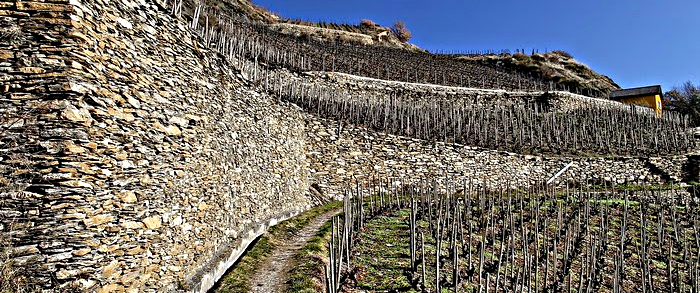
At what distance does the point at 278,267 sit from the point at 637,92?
3829 cm

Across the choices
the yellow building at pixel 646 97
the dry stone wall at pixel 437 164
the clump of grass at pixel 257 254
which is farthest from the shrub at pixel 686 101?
the clump of grass at pixel 257 254

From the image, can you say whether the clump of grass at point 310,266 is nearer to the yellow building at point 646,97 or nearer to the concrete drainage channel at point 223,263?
the concrete drainage channel at point 223,263

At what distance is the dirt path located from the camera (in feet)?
18.8

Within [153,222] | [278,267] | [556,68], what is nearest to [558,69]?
[556,68]

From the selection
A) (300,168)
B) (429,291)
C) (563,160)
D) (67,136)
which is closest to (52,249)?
(67,136)

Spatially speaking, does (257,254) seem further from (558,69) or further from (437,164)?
(558,69)

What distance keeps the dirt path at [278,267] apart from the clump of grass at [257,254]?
4.0 inches

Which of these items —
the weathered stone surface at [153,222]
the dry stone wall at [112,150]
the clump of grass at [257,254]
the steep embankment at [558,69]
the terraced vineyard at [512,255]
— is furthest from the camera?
the steep embankment at [558,69]

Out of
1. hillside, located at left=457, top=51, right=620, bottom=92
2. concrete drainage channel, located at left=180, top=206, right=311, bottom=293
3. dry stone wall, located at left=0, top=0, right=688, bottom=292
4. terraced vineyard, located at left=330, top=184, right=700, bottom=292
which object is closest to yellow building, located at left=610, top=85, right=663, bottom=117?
hillside, located at left=457, top=51, right=620, bottom=92

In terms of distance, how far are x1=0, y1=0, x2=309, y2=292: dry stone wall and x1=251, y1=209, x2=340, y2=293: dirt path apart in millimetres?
708

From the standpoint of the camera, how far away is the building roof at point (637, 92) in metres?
32.1

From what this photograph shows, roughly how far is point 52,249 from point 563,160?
1877 centimetres

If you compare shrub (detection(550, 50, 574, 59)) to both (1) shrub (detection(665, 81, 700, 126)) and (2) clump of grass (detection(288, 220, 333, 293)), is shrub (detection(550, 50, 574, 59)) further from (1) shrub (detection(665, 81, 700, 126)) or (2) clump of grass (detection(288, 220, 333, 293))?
(2) clump of grass (detection(288, 220, 333, 293))

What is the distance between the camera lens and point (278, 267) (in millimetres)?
6570
